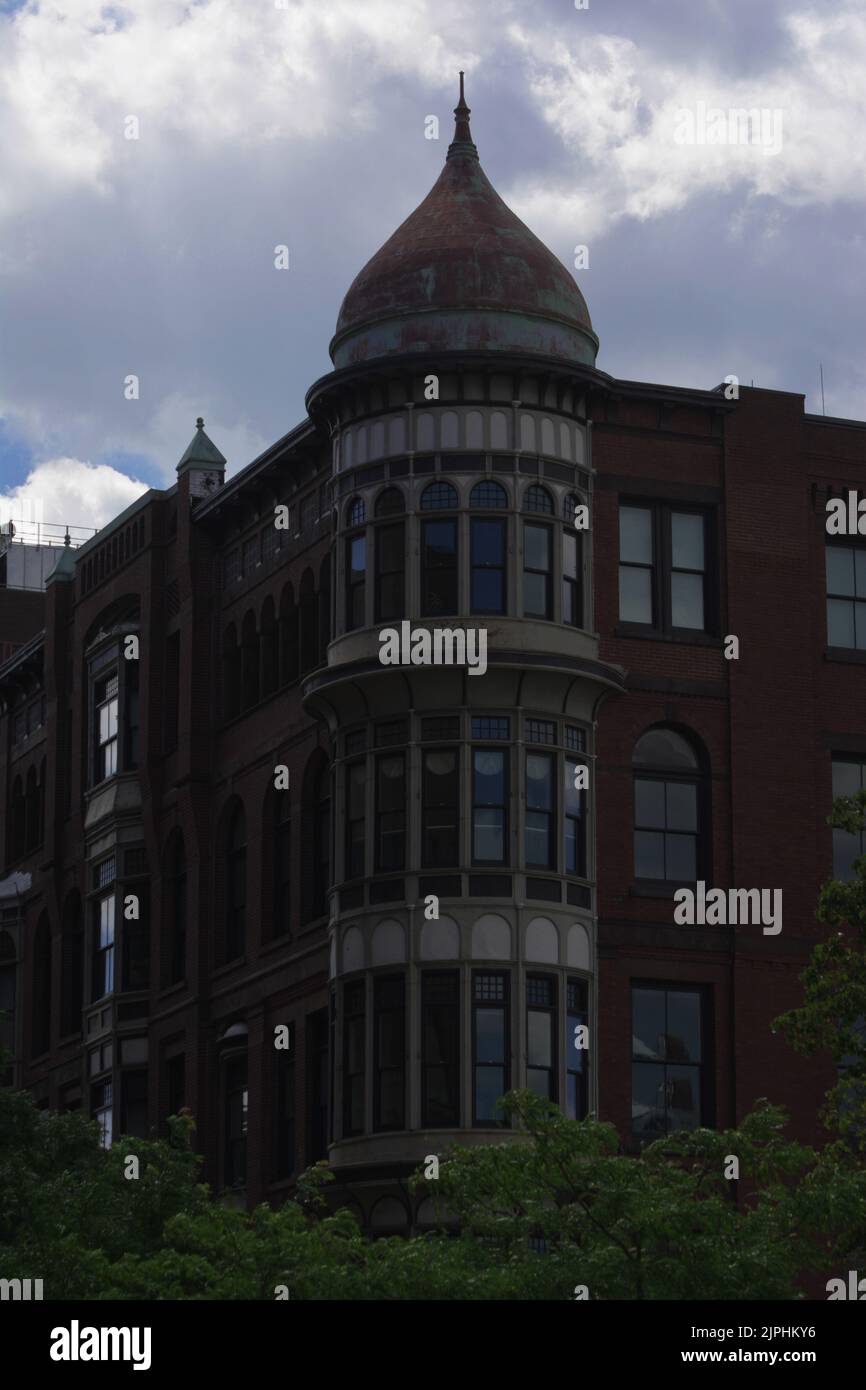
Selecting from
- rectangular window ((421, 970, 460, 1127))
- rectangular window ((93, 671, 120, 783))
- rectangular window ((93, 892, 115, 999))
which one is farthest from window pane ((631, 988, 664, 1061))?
rectangular window ((93, 671, 120, 783))

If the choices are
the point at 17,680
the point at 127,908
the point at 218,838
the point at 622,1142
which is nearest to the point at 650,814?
the point at 622,1142

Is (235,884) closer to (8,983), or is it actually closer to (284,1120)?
(284,1120)

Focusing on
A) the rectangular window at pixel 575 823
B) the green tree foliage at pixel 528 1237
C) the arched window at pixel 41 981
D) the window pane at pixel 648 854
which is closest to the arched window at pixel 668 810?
the window pane at pixel 648 854

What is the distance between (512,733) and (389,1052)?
5.41 metres

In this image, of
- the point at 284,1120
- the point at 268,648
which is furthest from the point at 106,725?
the point at 284,1120

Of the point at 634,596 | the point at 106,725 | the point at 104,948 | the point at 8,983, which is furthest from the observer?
the point at 8,983

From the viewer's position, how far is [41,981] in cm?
6431

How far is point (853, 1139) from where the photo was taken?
137ft

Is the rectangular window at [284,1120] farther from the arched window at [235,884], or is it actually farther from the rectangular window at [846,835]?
the rectangular window at [846,835]

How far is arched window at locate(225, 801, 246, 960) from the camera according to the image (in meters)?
53.0

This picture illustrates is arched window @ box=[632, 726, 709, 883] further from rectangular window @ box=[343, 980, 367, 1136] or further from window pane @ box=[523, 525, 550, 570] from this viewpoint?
rectangular window @ box=[343, 980, 367, 1136]

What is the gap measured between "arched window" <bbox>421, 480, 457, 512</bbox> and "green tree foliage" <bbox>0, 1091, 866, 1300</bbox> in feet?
43.2

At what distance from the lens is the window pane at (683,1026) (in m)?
45.8
